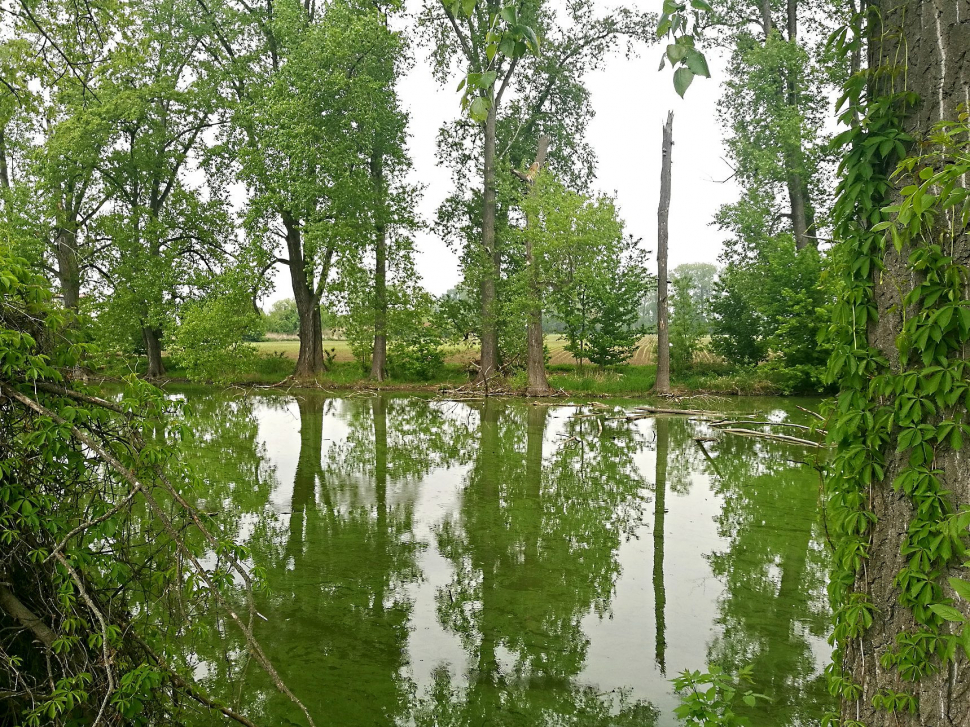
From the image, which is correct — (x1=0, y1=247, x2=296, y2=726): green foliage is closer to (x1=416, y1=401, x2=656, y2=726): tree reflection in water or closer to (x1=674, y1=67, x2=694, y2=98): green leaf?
(x1=416, y1=401, x2=656, y2=726): tree reflection in water

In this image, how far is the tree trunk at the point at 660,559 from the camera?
4299 millimetres

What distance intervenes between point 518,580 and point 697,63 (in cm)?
426

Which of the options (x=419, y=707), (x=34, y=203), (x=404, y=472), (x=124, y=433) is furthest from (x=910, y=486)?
(x=34, y=203)

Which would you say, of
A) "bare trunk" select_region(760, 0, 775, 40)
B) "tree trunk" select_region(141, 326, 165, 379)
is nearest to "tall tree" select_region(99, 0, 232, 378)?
"tree trunk" select_region(141, 326, 165, 379)

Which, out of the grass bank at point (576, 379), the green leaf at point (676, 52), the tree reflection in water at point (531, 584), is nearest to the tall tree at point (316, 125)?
the grass bank at point (576, 379)

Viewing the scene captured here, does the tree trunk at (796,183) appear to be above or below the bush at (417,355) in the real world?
above

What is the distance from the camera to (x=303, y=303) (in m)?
24.6

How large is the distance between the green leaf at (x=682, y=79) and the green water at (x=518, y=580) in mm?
2858

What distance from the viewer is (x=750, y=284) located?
21.8 metres

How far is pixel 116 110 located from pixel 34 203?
4.22m

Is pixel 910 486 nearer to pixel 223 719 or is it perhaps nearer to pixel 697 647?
pixel 697 647

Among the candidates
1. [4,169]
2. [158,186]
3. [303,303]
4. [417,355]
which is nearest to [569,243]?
[417,355]

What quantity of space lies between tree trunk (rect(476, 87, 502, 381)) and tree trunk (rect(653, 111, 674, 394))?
16.4 feet

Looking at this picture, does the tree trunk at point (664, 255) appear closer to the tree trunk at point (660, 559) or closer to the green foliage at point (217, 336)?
the tree trunk at point (660, 559)
